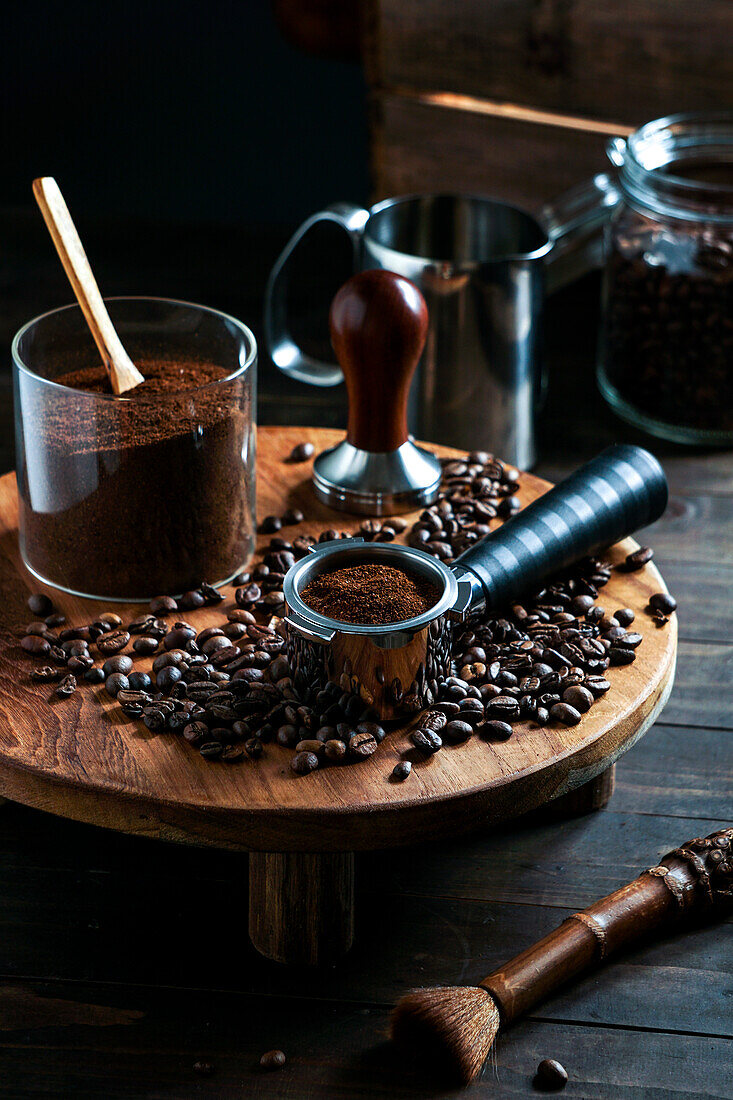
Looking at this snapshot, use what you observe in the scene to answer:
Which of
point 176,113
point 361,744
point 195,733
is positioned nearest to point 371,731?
point 361,744

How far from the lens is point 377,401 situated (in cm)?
125

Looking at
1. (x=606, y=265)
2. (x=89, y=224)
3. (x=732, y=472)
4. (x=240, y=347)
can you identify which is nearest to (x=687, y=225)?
(x=606, y=265)

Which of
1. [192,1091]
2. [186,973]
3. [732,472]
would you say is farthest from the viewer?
[732,472]

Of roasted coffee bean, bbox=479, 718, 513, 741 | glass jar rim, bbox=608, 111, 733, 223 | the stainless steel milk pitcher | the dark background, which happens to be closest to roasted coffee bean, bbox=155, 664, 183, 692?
roasted coffee bean, bbox=479, 718, 513, 741

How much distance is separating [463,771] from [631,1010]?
24 centimetres

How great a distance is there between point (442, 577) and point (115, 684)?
0.26m

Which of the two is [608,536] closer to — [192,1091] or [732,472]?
[192,1091]

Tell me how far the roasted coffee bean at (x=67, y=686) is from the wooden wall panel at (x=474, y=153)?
136 centimetres

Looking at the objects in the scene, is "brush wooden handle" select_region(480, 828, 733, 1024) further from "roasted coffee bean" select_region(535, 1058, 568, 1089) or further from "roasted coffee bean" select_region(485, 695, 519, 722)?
"roasted coffee bean" select_region(485, 695, 519, 722)

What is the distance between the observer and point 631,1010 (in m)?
0.98

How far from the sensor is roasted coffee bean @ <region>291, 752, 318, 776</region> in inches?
35.5

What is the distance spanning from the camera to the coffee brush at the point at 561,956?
2.94ft

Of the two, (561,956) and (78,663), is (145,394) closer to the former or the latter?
(78,663)

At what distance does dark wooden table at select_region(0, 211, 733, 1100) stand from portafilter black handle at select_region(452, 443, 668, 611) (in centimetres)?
25
